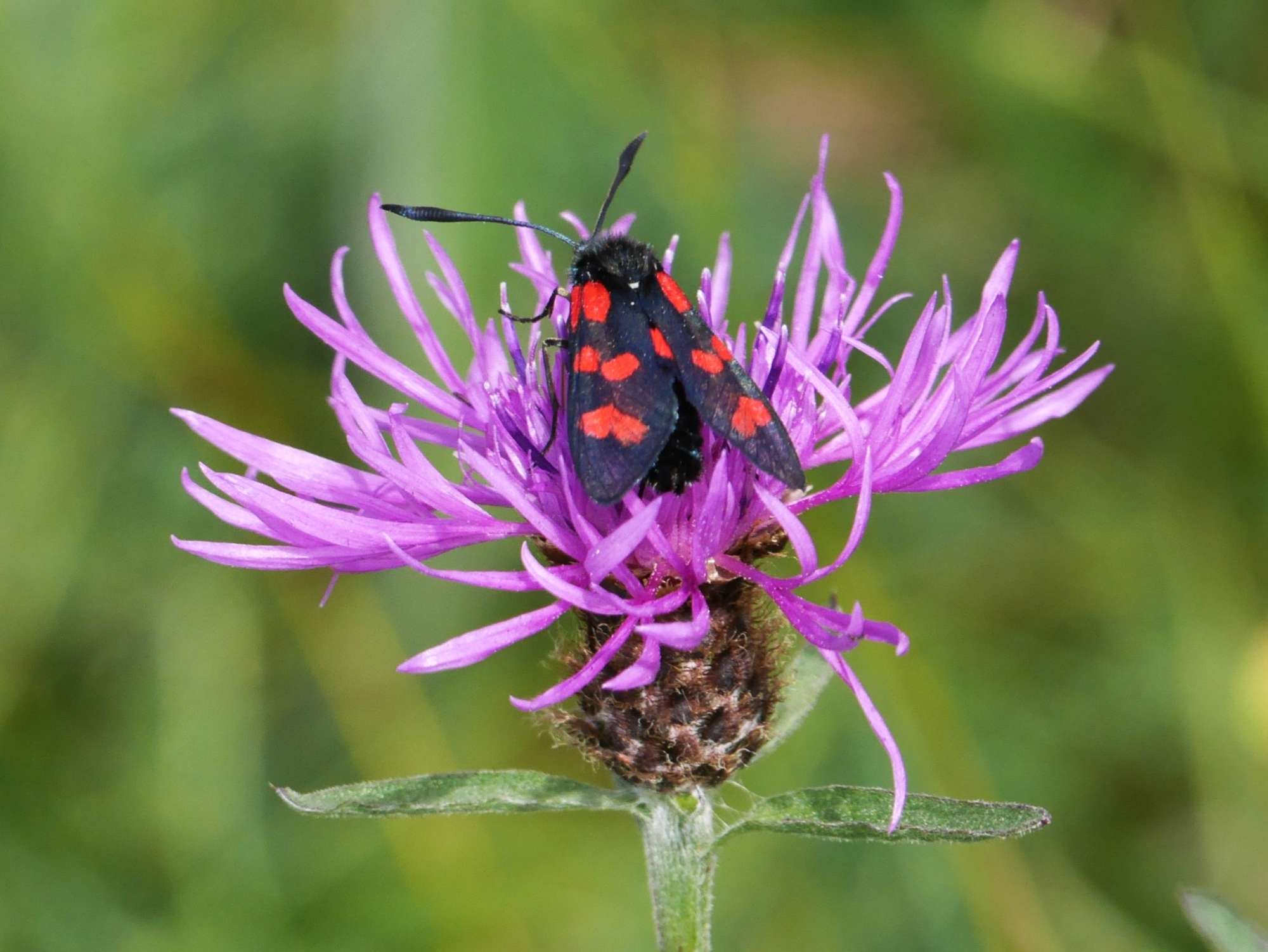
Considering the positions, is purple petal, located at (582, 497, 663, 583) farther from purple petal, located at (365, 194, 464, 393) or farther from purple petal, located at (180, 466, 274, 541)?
purple petal, located at (365, 194, 464, 393)

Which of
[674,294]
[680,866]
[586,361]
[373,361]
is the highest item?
[674,294]

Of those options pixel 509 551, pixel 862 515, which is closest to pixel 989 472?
pixel 862 515

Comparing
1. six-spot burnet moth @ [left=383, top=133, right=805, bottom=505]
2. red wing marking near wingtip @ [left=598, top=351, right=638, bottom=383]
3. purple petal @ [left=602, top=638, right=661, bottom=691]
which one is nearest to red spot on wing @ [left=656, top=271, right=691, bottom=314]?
six-spot burnet moth @ [left=383, top=133, right=805, bottom=505]

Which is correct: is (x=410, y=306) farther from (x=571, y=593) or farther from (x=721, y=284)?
(x=571, y=593)

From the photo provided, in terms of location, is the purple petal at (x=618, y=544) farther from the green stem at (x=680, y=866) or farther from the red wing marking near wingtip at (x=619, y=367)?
the green stem at (x=680, y=866)

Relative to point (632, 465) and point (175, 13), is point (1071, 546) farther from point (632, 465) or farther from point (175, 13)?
point (175, 13)

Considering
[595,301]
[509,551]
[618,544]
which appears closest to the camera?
[618,544]
